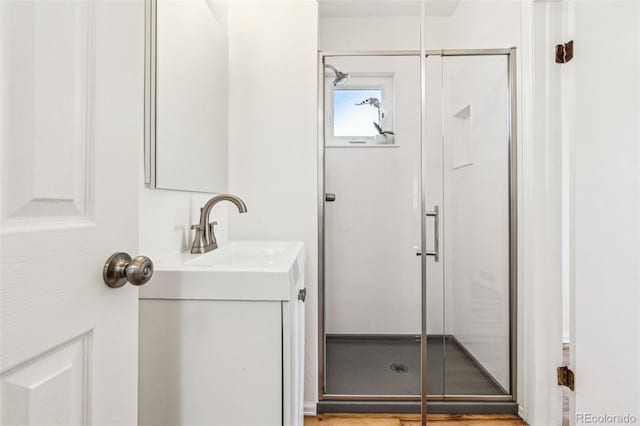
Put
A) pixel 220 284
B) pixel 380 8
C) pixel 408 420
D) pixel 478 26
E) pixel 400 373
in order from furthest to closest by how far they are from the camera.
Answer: pixel 380 8 < pixel 478 26 < pixel 400 373 < pixel 408 420 < pixel 220 284

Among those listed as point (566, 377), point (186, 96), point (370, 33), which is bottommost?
point (566, 377)

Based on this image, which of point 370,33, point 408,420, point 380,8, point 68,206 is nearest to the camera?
point 68,206

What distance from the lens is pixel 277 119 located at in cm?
184

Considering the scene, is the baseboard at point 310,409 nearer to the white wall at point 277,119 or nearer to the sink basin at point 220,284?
the white wall at point 277,119

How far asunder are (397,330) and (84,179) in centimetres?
178

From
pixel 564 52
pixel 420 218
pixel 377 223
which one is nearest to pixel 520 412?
pixel 420 218

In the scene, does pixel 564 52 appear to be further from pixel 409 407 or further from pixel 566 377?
pixel 409 407

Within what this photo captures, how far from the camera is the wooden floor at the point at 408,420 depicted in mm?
1721

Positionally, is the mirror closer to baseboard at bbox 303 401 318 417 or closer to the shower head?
the shower head

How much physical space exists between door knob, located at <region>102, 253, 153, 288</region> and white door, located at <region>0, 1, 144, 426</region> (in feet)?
0.04

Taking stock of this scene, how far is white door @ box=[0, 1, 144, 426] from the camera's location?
1.35ft

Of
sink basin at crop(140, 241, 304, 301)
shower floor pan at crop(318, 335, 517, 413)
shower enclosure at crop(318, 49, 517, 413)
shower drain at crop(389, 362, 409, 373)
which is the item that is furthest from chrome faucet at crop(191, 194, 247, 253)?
shower drain at crop(389, 362, 409, 373)

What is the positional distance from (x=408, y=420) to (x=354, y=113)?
5.45 ft

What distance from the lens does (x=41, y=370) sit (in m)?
0.45
